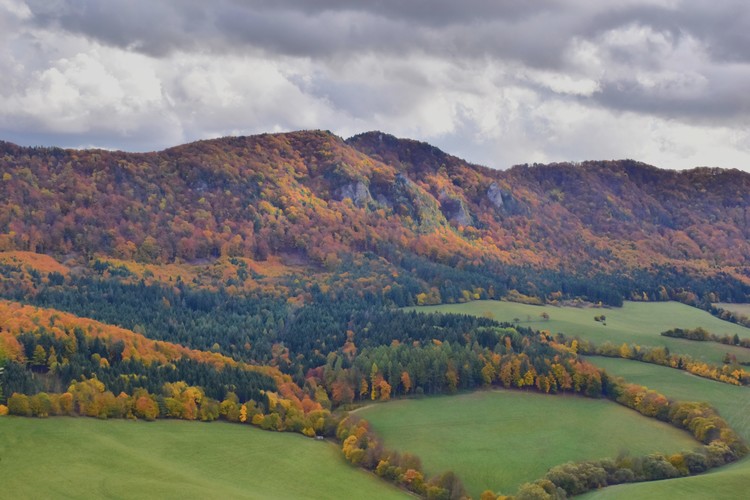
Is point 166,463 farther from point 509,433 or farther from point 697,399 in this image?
point 697,399

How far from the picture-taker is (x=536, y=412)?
139 m

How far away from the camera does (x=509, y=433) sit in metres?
127

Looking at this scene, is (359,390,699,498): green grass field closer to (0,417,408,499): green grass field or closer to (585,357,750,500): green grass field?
(585,357,750,500): green grass field

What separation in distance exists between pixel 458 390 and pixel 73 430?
79.6 metres

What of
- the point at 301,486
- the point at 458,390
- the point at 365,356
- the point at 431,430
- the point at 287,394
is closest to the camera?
the point at 301,486

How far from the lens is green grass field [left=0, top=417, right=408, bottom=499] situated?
8625 cm

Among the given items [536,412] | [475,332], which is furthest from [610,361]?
[536,412]

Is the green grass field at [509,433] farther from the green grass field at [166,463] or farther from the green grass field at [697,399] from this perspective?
the green grass field at [166,463]

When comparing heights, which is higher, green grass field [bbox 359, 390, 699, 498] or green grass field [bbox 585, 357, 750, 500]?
green grass field [bbox 585, 357, 750, 500]

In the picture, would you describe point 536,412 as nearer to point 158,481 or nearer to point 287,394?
point 287,394

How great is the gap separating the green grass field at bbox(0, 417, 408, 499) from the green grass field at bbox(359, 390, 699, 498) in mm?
14733

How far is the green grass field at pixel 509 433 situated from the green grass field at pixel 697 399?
41.3 feet

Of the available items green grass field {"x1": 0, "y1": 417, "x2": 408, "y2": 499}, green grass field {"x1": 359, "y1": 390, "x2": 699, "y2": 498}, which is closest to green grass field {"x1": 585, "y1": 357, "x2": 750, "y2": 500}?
green grass field {"x1": 359, "y1": 390, "x2": 699, "y2": 498}

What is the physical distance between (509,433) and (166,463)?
195 ft
